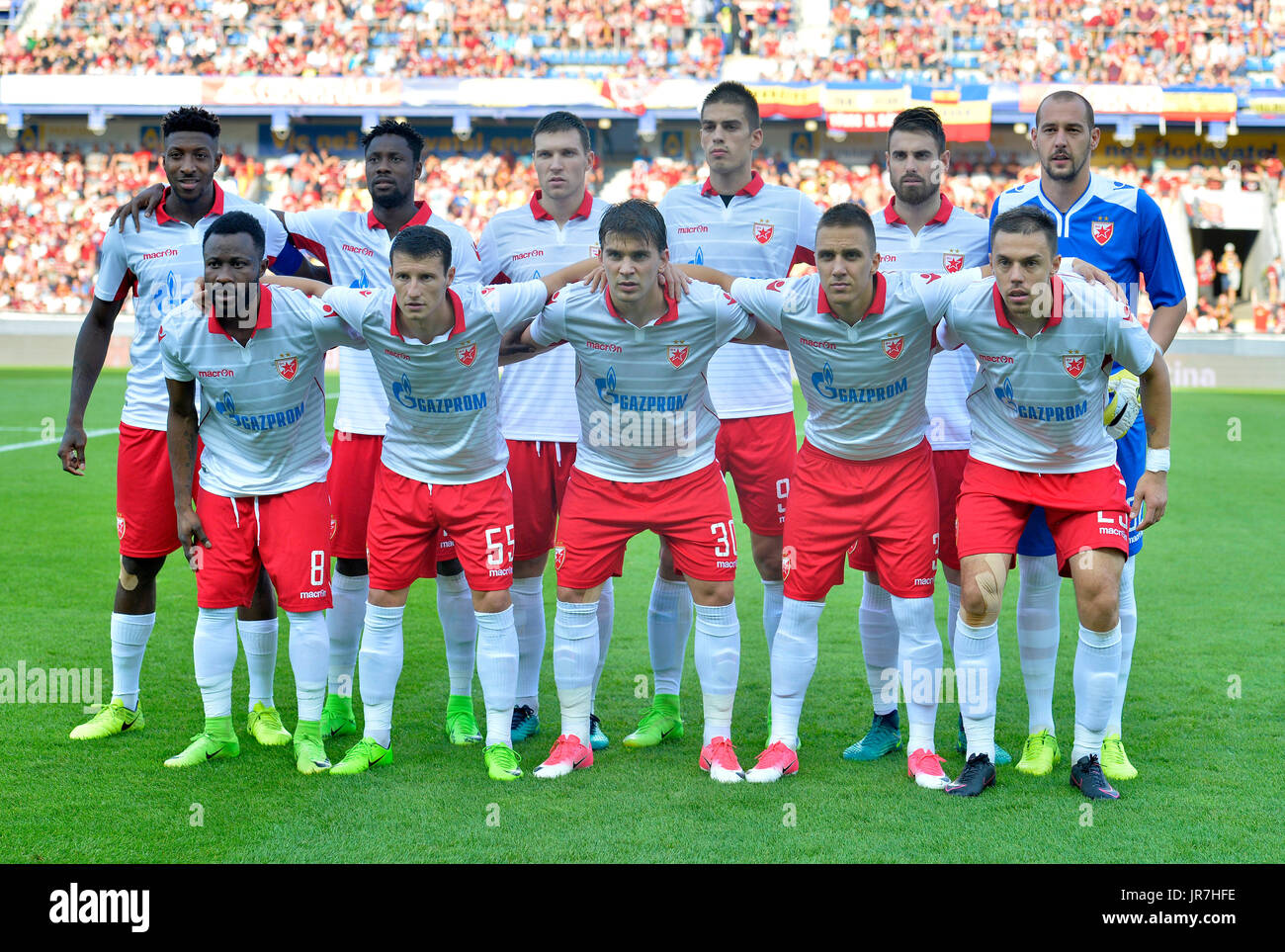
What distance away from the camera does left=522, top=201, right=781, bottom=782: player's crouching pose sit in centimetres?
455

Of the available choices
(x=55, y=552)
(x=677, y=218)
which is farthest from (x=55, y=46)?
(x=677, y=218)

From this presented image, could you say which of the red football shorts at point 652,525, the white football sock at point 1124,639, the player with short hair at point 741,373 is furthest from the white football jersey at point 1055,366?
the red football shorts at point 652,525

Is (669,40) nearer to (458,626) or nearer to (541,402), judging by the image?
(541,402)

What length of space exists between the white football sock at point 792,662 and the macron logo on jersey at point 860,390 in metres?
0.77

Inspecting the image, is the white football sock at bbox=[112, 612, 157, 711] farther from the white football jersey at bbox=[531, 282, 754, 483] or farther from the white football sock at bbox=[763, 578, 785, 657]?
the white football sock at bbox=[763, 578, 785, 657]

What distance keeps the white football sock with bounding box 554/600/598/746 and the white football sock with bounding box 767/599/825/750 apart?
69 centimetres

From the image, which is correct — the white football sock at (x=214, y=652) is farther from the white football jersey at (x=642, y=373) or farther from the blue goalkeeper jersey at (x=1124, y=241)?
the blue goalkeeper jersey at (x=1124, y=241)

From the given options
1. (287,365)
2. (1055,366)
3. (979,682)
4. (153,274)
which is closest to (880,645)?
(979,682)

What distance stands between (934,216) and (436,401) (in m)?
2.09

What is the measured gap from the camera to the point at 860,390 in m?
4.55

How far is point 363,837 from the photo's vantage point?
A: 391 cm

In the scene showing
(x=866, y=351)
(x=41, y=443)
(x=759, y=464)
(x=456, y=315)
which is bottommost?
(x=41, y=443)

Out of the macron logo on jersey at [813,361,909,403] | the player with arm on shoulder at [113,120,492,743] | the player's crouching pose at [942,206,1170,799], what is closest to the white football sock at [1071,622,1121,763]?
the player's crouching pose at [942,206,1170,799]

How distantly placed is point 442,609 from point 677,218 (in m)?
1.91
